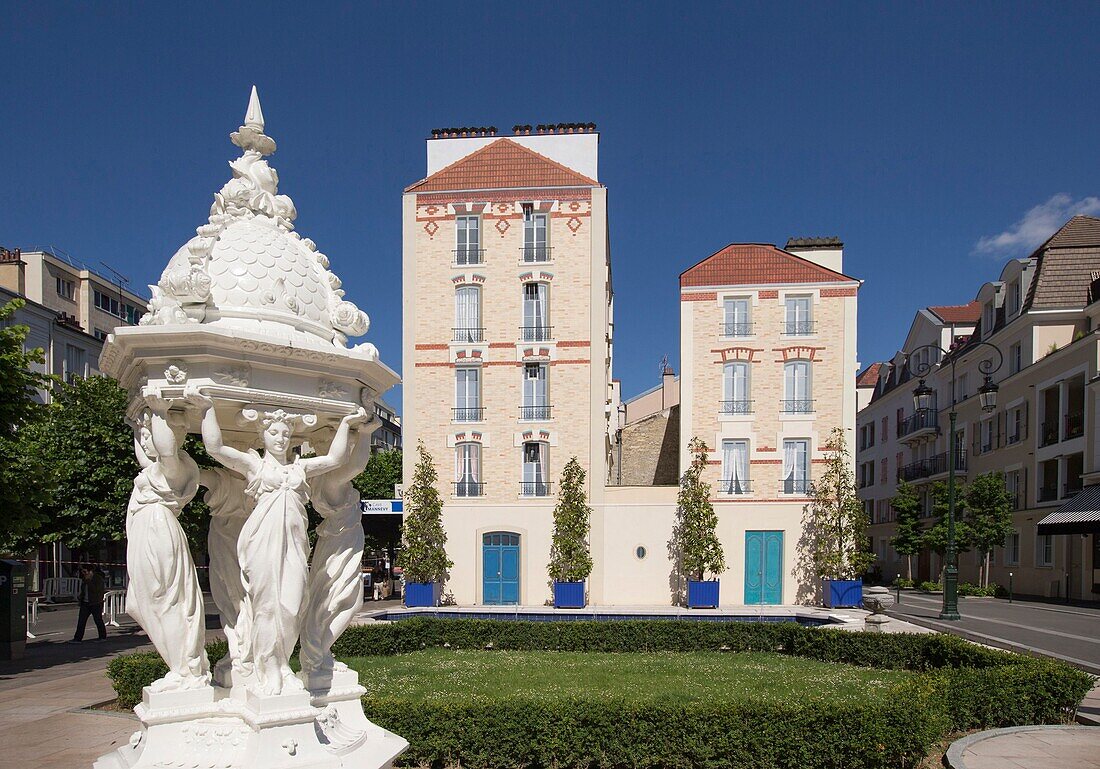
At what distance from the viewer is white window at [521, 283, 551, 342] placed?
26453mm

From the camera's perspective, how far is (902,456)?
44.9 meters

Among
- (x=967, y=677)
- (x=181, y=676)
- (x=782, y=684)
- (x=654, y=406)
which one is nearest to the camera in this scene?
(x=181, y=676)

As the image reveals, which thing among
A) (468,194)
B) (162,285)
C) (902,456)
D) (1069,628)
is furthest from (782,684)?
(902,456)

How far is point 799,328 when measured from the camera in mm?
26281

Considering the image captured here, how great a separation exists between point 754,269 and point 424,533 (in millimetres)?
14209

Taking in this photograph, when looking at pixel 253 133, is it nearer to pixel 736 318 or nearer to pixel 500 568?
pixel 500 568

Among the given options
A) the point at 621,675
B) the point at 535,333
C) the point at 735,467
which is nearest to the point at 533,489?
the point at 535,333

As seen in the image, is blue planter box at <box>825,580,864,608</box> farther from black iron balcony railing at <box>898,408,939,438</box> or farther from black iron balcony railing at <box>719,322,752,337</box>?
black iron balcony railing at <box>898,408,939,438</box>

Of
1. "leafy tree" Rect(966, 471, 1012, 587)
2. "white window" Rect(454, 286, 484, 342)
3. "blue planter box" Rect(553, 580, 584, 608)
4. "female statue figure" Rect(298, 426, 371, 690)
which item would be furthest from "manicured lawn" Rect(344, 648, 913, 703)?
"leafy tree" Rect(966, 471, 1012, 587)

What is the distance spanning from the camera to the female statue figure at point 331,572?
532cm

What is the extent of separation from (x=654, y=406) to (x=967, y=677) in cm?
3297

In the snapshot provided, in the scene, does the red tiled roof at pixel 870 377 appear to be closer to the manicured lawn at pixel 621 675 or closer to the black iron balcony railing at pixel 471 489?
the black iron balcony railing at pixel 471 489

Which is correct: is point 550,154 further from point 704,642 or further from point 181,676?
point 181,676

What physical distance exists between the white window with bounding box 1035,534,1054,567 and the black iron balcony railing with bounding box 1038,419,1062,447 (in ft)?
12.4
